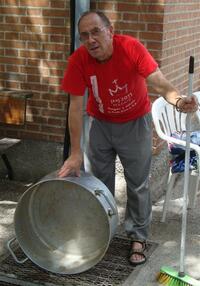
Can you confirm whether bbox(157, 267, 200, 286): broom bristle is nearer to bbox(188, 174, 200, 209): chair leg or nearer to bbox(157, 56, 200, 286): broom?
bbox(157, 56, 200, 286): broom

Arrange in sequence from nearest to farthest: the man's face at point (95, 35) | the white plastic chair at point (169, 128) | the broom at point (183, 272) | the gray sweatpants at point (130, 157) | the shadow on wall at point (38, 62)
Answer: the man's face at point (95, 35) < the broom at point (183, 272) < the gray sweatpants at point (130, 157) < the white plastic chair at point (169, 128) < the shadow on wall at point (38, 62)

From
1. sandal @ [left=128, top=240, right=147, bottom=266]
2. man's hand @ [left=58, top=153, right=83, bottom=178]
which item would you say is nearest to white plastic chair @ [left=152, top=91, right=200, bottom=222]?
sandal @ [left=128, top=240, right=147, bottom=266]

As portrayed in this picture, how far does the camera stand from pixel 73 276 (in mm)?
3797

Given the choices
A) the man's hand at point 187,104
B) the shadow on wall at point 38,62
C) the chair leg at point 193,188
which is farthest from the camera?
the shadow on wall at point 38,62

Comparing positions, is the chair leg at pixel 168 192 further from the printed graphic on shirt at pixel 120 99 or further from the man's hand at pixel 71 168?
the man's hand at pixel 71 168

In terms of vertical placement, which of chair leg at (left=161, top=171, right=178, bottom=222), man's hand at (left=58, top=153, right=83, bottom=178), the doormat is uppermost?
man's hand at (left=58, top=153, right=83, bottom=178)

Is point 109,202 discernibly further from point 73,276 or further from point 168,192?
point 168,192

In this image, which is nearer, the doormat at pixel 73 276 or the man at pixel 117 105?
the man at pixel 117 105

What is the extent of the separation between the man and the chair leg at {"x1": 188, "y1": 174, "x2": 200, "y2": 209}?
31.2 inches

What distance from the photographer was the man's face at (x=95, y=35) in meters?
3.39

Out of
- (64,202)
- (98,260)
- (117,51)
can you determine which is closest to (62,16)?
(117,51)

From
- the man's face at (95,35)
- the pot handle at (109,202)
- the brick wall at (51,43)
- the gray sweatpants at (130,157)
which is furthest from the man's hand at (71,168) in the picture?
the brick wall at (51,43)

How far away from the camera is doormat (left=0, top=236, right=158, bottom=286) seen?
3.72 meters

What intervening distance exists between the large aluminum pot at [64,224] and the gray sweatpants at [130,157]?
402 millimetres
